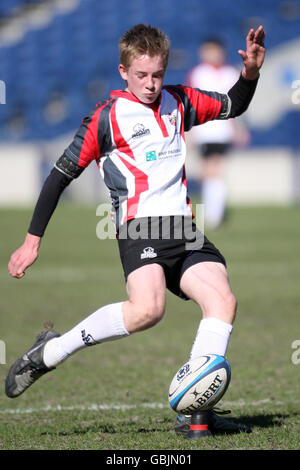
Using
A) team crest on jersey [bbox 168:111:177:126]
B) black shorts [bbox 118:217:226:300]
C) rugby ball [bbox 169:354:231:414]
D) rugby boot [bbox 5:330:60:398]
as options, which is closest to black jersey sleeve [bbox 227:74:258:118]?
team crest on jersey [bbox 168:111:177:126]

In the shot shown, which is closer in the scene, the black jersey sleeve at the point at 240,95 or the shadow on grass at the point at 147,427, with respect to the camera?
the shadow on grass at the point at 147,427

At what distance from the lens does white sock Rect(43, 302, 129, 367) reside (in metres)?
3.76

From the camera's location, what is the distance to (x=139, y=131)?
3.88 metres

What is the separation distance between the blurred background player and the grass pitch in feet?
5.72

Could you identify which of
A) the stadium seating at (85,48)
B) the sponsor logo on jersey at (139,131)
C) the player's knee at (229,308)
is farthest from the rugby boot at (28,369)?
the stadium seating at (85,48)

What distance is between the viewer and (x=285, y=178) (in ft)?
67.2

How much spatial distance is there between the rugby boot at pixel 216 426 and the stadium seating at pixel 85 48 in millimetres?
19364

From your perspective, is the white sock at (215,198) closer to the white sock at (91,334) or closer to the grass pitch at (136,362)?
the grass pitch at (136,362)

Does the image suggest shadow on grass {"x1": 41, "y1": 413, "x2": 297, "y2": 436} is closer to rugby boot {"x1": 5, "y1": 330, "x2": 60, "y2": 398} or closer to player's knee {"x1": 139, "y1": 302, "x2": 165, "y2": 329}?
rugby boot {"x1": 5, "y1": 330, "x2": 60, "y2": 398}

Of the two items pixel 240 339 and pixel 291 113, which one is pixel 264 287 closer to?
pixel 240 339

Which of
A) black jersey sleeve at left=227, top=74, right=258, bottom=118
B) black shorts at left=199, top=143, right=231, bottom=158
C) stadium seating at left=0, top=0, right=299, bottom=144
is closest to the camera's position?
black jersey sleeve at left=227, top=74, right=258, bottom=118

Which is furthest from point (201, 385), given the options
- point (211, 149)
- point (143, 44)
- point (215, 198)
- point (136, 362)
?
point (211, 149)

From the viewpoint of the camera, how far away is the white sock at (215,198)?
12802mm
